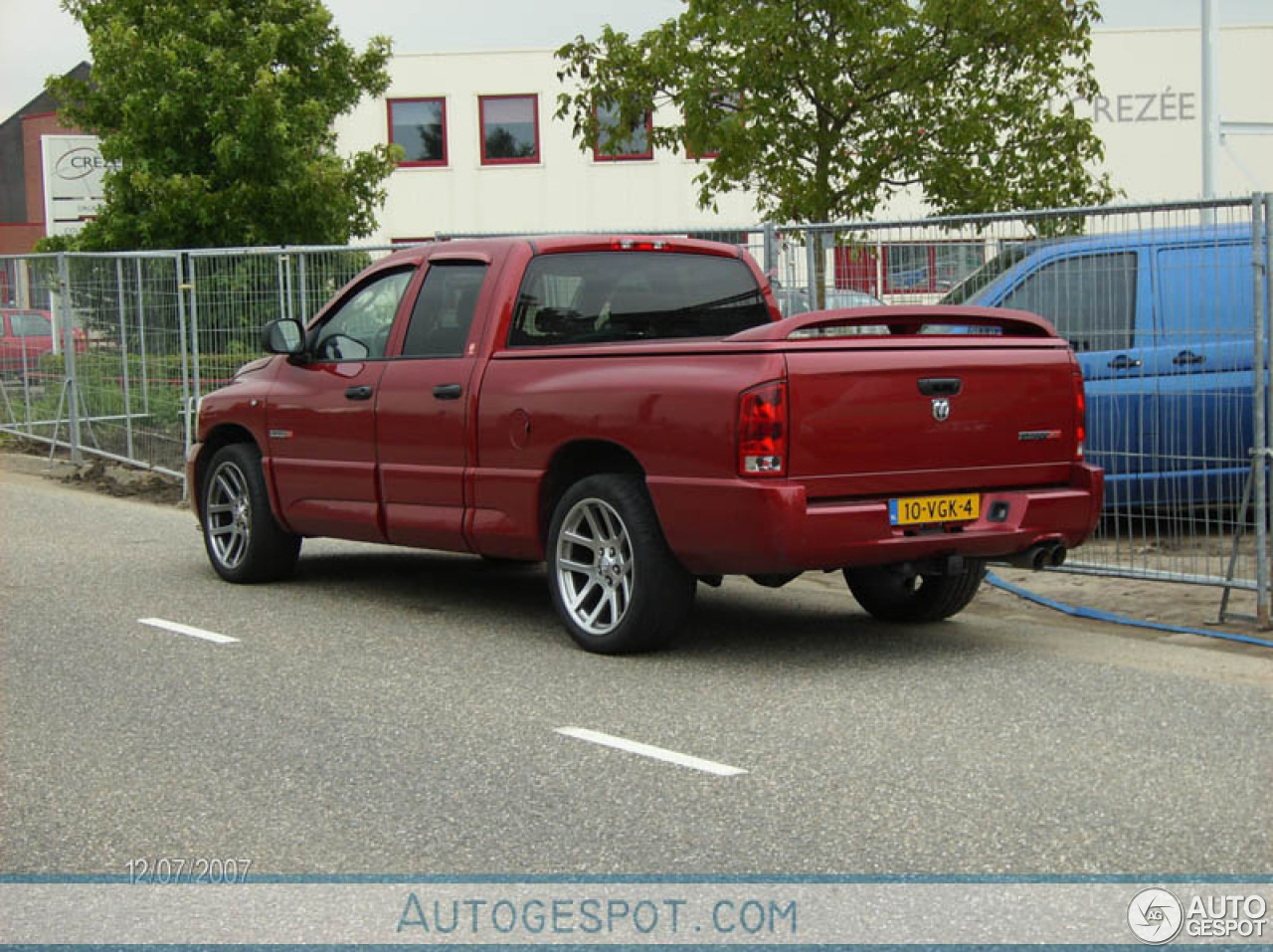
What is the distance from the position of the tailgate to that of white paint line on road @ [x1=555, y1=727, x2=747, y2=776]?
1.49 meters

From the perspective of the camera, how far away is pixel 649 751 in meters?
6.22

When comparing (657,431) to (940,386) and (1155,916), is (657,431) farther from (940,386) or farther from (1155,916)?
(1155,916)

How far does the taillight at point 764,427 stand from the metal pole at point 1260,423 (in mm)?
2588

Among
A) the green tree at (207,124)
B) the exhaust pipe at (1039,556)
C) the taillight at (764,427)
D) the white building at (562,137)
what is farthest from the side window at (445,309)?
Answer: the white building at (562,137)

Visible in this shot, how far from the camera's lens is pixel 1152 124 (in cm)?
4197

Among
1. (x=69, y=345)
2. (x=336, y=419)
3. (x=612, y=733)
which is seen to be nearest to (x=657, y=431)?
(x=612, y=733)

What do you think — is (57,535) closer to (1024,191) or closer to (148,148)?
(1024,191)

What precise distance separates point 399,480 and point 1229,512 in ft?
13.3

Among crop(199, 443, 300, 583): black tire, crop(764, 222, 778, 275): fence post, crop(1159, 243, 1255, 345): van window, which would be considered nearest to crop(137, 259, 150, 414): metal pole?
crop(199, 443, 300, 583): black tire

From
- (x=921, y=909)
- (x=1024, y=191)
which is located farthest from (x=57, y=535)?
(x=1024, y=191)

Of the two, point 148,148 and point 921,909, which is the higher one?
point 148,148

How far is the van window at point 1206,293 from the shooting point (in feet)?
28.8

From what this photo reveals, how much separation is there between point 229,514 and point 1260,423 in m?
5.66

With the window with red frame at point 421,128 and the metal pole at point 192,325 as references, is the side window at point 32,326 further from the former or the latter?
the window with red frame at point 421,128
